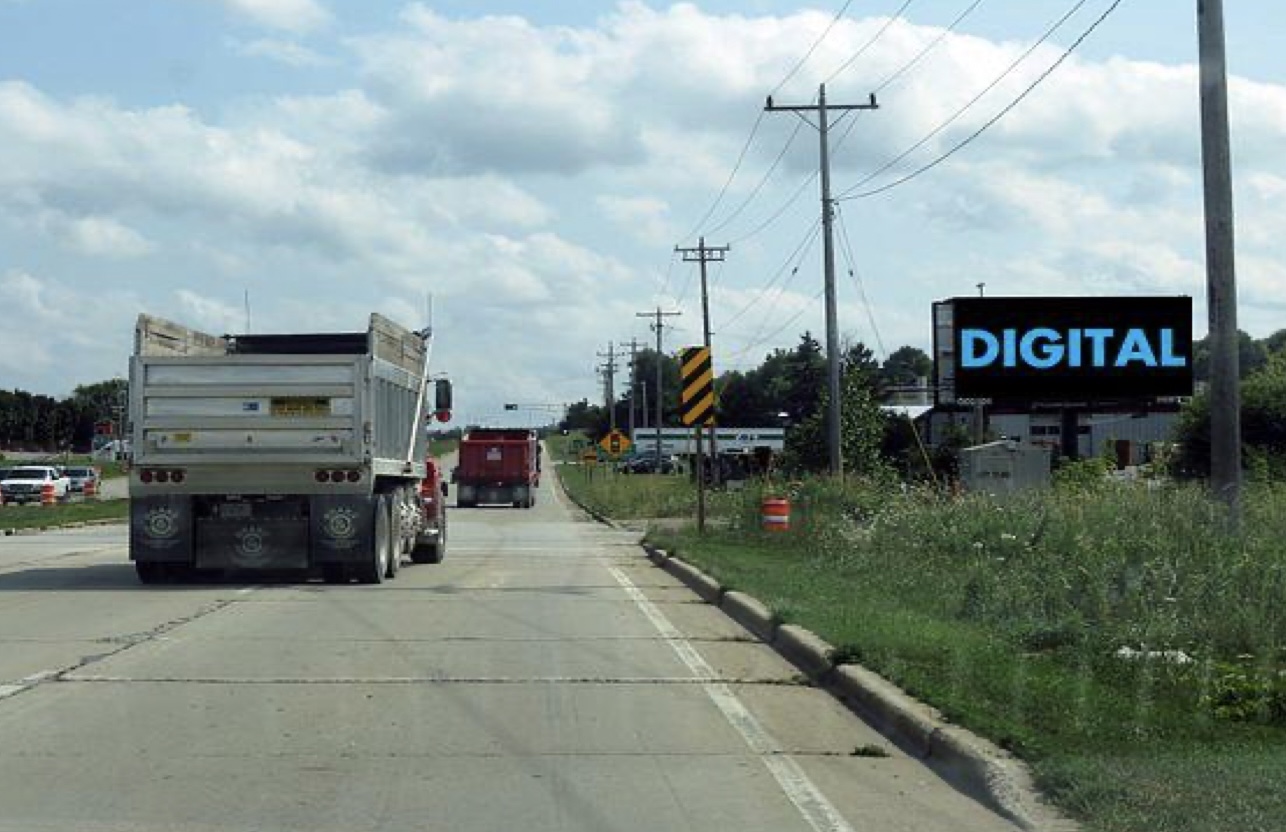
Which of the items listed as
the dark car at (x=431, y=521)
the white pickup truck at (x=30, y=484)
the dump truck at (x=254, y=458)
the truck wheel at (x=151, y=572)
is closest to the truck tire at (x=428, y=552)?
the dark car at (x=431, y=521)

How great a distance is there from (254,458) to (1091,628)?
11.2 meters

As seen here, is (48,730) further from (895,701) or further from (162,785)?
(895,701)

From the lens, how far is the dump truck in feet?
63.1

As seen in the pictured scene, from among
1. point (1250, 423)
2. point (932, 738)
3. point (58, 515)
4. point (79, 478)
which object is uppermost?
point (1250, 423)

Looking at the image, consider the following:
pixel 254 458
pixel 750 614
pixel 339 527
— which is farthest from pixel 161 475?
pixel 750 614

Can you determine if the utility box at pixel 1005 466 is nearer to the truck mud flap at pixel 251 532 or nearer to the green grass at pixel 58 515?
the truck mud flap at pixel 251 532

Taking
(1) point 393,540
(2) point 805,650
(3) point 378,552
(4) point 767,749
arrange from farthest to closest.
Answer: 1. (1) point 393,540
2. (3) point 378,552
3. (2) point 805,650
4. (4) point 767,749

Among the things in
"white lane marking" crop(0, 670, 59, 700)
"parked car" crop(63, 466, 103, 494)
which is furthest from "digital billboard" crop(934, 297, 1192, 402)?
"parked car" crop(63, 466, 103, 494)

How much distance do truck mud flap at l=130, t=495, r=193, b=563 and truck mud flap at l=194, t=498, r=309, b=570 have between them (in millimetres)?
246

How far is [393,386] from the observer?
69.7 ft

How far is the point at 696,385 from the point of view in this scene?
1203 inches

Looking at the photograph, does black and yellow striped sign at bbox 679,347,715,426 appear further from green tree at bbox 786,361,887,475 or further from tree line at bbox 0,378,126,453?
tree line at bbox 0,378,126,453

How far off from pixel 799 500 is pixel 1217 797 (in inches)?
860

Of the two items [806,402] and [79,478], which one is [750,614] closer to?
[79,478]
